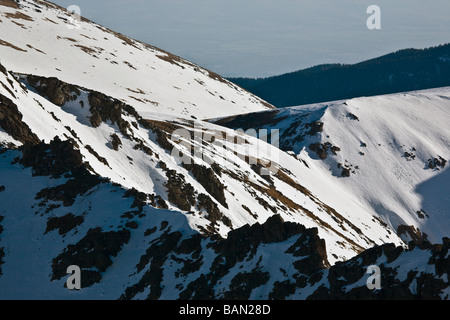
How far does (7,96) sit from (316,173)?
270ft

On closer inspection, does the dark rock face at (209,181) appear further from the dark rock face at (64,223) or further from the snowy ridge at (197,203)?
the dark rock face at (64,223)

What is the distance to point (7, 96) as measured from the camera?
246ft

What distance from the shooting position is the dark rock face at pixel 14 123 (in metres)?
70.8

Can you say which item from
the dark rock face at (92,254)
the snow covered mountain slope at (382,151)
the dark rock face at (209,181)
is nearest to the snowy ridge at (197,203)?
the dark rock face at (92,254)

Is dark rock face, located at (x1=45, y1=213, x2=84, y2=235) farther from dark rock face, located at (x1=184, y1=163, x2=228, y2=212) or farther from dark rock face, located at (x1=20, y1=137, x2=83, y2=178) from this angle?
dark rock face, located at (x1=184, y1=163, x2=228, y2=212)

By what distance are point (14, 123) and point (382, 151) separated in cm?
11090

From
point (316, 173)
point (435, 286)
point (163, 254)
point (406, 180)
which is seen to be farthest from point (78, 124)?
point (406, 180)

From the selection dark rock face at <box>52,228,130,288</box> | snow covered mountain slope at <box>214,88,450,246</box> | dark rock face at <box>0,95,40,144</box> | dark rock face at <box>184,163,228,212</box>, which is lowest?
snow covered mountain slope at <box>214,88,450,246</box>

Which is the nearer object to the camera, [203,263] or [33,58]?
[203,263]

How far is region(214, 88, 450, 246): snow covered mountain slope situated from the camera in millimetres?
142750

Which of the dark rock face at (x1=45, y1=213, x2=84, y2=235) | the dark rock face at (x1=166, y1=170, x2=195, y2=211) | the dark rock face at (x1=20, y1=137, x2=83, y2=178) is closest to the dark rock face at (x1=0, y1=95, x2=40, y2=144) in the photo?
the dark rock face at (x1=20, y1=137, x2=83, y2=178)

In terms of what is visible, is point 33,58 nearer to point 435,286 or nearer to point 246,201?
point 246,201

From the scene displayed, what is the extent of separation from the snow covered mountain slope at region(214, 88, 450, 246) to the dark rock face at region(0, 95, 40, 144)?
2692 inches

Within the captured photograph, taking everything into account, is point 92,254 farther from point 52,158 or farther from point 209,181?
point 209,181
